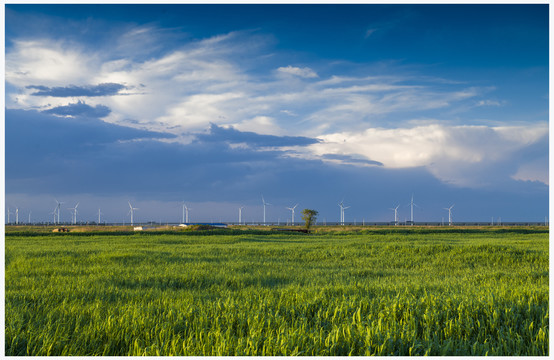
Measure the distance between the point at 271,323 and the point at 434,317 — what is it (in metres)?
2.47

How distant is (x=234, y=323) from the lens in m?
6.32

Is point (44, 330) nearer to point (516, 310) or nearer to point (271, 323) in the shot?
point (271, 323)

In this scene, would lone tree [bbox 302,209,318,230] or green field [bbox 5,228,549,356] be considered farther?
lone tree [bbox 302,209,318,230]

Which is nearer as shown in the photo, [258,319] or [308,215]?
[258,319]

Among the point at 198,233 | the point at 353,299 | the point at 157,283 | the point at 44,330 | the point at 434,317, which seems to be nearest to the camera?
the point at 44,330

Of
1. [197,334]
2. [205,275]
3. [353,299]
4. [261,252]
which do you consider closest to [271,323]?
[197,334]

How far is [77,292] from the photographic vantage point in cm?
888

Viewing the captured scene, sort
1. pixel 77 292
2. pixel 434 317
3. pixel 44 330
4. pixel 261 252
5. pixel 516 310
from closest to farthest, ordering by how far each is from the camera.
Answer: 1. pixel 44 330
2. pixel 434 317
3. pixel 516 310
4. pixel 77 292
5. pixel 261 252

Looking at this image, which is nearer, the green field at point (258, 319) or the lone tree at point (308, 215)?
the green field at point (258, 319)

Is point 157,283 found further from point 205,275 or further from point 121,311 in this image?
point 121,311

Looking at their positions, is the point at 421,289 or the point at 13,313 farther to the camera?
the point at 421,289

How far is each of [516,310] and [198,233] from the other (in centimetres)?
4745

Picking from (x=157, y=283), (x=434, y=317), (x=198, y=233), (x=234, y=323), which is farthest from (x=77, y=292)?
(x=198, y=233)

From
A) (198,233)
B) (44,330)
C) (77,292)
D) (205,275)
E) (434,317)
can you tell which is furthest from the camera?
(198,233)
